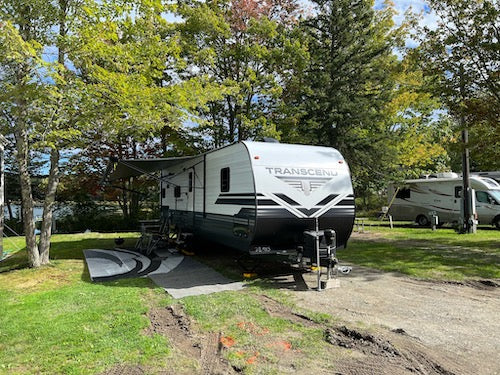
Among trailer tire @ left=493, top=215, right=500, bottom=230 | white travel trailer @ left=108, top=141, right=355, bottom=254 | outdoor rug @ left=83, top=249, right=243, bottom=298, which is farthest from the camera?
trailer tire @ left=493, top=215, right=500, bottom=230

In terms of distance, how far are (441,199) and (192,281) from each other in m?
15.6

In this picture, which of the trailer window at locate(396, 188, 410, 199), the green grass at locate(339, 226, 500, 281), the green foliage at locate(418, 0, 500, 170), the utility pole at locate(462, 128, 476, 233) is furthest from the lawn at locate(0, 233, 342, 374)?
the trailer window at locate(396, 188, 410, 199)

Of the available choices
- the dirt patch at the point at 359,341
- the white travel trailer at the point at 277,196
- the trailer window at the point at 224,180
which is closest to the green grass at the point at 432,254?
the white travel trailer at the point at 277,196

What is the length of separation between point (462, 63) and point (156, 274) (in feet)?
32.6

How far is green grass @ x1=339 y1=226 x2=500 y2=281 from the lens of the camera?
8.05 meters

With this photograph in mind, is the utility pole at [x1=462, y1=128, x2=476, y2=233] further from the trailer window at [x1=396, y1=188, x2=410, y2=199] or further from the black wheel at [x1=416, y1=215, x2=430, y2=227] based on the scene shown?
the trailer window at [x1=396, y1=188, x2=410, y2=199]

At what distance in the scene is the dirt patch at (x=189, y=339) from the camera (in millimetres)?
3783

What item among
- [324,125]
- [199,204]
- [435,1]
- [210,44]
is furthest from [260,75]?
[199,204]

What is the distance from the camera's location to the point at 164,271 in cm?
851

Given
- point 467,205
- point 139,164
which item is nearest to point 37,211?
point 139,164

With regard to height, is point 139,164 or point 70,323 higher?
point 139,164

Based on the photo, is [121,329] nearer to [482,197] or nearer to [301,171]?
[301,171]

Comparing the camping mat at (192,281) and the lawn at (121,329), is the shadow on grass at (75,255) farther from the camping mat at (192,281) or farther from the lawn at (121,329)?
the camping mat at (192,281)

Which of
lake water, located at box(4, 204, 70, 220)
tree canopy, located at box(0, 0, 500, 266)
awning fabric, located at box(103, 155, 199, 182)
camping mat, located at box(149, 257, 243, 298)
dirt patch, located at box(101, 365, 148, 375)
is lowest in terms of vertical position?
dirt patch, located at box(101, 365, 148, 375)
